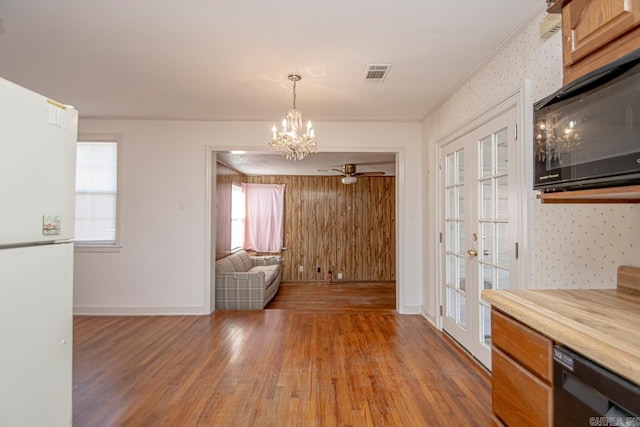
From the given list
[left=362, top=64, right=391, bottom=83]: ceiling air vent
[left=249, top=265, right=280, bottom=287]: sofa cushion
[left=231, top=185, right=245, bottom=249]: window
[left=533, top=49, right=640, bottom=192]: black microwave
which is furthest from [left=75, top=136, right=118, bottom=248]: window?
[left=533, top=49, right=640, bottom=192]: black microwave

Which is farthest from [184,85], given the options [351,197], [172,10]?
[351,197]

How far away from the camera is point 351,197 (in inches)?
297

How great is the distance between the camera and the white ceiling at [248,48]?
76.6 inches

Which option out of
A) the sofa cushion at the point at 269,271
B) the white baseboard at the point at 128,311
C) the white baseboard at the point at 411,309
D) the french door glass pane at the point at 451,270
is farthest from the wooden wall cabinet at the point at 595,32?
the sofa cushion at the point at 269,271

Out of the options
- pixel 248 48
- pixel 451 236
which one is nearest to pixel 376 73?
pixel 248 48

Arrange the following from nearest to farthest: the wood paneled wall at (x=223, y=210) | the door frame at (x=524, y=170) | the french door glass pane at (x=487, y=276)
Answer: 1. the door frame at (x=524, y=170)
2. the french door glass pane at (x=487, y=276)
3. the wood paneled wall at (x=223, y=210)

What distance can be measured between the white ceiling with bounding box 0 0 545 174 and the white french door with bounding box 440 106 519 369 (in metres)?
0.64

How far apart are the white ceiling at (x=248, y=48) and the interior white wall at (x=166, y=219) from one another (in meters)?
0.59

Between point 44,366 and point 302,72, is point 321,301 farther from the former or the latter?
point 44,366

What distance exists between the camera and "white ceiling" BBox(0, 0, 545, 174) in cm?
195

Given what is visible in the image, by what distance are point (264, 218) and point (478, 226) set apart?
545 cm

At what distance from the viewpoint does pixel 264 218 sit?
749 centimetres

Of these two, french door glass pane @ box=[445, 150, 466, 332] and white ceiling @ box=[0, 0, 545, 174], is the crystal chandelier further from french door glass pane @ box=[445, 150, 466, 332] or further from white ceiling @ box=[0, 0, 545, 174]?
french door glass pane @ box=[445, 150, 466, 332]

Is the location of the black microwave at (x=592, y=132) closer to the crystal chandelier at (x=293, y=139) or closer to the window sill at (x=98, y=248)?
the crystal chandelier at (x=293, y=139)
